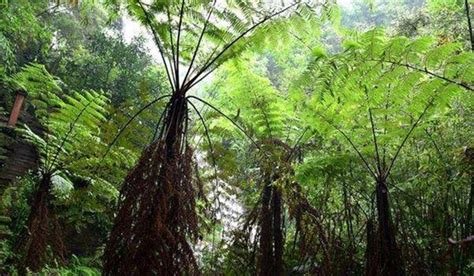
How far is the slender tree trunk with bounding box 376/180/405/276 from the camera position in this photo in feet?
6.55

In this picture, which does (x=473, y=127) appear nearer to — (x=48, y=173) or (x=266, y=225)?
(x=266, y=225)

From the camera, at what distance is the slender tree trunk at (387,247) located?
2.00 meters

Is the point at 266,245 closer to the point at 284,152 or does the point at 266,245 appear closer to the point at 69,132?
the point at 284,152

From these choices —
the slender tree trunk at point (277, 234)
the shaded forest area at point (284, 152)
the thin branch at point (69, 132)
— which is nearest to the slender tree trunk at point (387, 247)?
the shaded forest area at point (284, 152)

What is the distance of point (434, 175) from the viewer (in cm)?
240

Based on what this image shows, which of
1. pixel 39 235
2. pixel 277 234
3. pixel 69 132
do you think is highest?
pixel 69 132

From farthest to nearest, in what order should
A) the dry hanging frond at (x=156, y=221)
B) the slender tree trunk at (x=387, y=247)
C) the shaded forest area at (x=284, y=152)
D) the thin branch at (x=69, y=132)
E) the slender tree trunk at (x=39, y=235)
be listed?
the thin branch at (x=69, y=132) → the slender tree trunk at (x=39, y=235) → the slender tree trunk at (x=387, y=247) → the shaded forest area at (x=284, y=152) → the dry hanging frond at (x=156, y=221)

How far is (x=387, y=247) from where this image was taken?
202cm

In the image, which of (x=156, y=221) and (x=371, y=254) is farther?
(x=371, y=254)

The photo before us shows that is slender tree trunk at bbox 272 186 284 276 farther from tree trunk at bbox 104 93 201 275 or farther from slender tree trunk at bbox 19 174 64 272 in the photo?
slender tree trunk at bbox 19 174 64 272

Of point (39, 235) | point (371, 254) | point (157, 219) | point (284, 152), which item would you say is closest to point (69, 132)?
point (39, 235)

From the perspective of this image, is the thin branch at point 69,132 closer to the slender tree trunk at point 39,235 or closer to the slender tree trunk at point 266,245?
the slender tree trunk at point 39,235

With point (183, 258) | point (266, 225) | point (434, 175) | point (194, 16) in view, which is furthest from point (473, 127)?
point (183, 258)

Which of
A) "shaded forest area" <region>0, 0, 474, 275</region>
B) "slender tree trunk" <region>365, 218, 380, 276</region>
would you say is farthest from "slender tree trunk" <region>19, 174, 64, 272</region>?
"slender tree trunk" <region>365, 218, 380, 276</region>
